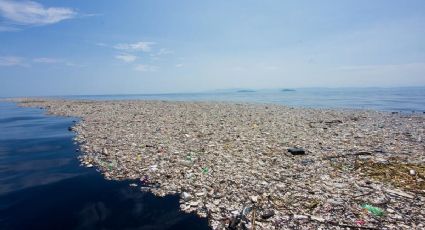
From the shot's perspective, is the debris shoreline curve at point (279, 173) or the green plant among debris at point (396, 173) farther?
the green plant among debris at point (396, 173)

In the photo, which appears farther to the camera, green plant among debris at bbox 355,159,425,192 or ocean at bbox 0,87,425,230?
green plant among debris at bbox 355,159,425,192

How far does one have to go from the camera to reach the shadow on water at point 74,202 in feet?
22.5

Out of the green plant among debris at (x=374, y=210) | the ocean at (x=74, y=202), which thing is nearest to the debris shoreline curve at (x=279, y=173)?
the green plant among debris at (x=374, y=210)

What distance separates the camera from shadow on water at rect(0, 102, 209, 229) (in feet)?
22.5

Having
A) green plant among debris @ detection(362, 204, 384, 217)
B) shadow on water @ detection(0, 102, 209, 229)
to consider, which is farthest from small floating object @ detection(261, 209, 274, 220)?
green plant among debris @ detection(362, 204, 384, 217)

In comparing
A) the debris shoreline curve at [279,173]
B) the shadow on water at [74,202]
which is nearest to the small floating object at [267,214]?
the debris shoreline curve at [279,173]

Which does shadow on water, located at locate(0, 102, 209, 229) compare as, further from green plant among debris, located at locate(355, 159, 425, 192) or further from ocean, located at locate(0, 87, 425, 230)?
green plant among debris, located at locate(355, 159, 425, 192)

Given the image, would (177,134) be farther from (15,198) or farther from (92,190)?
(15,198)

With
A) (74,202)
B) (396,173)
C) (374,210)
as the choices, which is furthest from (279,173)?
(74,202)

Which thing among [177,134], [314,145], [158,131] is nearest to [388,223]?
[314,145]

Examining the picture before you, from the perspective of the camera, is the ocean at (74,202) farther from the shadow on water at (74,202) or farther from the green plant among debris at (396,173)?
the green plant among debris at (396,173)

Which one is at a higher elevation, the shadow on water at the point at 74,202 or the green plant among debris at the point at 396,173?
the green plant among debris at the point at 396,173

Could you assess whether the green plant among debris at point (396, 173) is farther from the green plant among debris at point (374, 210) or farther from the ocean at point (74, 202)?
the ocean at point (74, 202)

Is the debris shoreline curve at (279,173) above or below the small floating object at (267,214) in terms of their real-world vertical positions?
above
